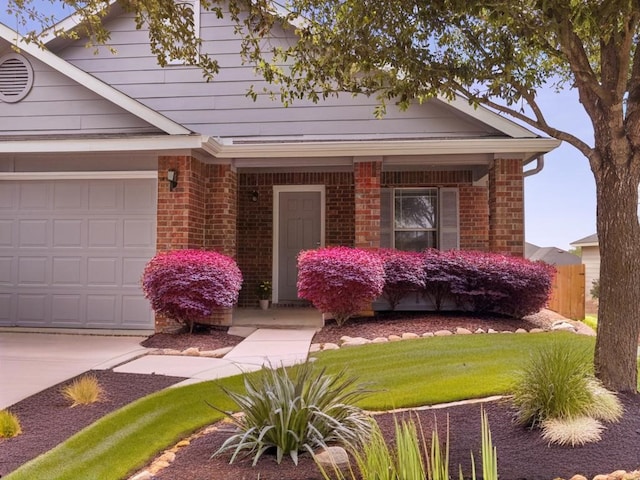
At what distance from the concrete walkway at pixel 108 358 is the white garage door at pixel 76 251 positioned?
0.61 meters

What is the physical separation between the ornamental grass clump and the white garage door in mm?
6537

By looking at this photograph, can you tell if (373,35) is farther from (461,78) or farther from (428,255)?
(428,255)

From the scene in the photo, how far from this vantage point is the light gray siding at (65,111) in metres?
8.93

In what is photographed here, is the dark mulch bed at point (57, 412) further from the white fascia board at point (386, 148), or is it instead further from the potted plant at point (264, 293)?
the potted plant at point (264, 293)

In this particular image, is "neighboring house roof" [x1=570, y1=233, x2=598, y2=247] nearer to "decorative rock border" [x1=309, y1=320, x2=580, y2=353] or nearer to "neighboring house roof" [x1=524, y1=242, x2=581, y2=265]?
"neighboring house roof" [x1=524, y1=242, x2=581, y2=265]

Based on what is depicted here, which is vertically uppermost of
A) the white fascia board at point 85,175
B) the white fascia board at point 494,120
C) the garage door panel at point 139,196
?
the white fascia board at point 494,120

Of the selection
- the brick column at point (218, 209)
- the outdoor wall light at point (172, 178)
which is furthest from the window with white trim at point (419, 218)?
the outdoor wall light at point (172, 178)

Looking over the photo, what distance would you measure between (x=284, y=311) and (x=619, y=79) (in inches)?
292

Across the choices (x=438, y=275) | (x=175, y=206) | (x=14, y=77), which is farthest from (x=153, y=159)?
(x=438, y=275)

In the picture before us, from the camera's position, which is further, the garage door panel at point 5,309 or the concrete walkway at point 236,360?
the garage door panel at point 5,309

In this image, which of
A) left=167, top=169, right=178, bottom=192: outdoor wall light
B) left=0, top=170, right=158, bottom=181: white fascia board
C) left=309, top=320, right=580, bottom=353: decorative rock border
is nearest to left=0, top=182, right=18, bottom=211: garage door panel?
left=0, top=170, right=158, bottom=181: white fascia board

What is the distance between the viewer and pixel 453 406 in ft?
15.6

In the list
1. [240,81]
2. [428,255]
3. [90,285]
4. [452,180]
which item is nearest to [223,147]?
[240,81]

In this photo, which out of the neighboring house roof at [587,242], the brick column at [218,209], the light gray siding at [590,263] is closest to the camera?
the brick column at [218,209]
